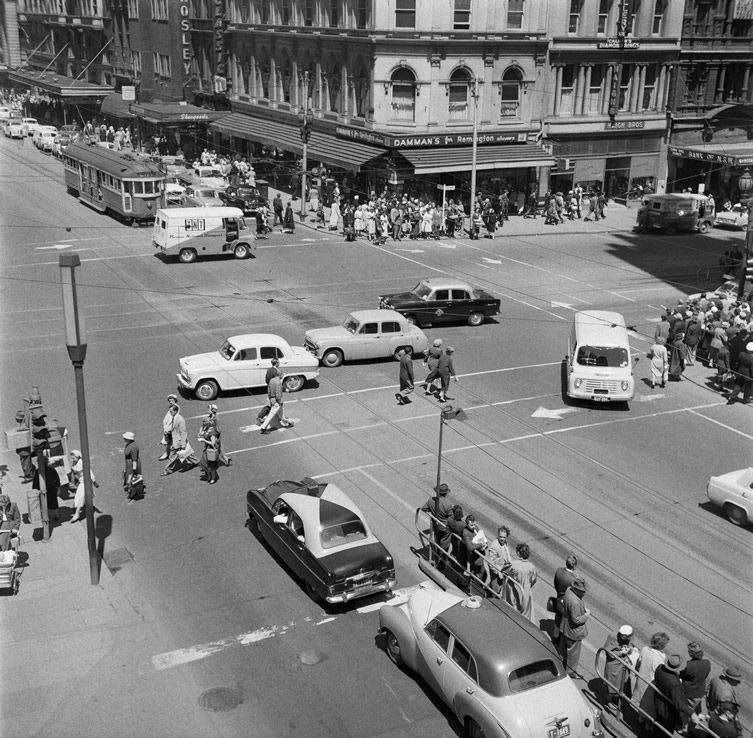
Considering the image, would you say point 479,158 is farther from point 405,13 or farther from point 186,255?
point 186,255

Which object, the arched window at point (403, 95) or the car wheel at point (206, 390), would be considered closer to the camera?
the car wheel at point (206, 390)

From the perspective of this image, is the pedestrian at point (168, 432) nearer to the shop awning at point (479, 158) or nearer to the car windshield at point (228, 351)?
the car windshield at point (228, 351)

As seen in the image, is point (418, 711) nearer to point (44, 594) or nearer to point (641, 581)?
point (641, 581)

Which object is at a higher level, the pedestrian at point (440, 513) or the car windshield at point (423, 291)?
the car windshield at point (423, 291)

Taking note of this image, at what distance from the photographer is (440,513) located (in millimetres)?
17453

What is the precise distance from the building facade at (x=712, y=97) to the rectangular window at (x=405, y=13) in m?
18.6

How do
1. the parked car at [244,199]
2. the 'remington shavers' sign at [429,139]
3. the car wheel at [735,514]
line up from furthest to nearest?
1. the 'remington shavers' sign at [429,139]
2. the parked car at [244,199]
3. the car wheel at [735,514]

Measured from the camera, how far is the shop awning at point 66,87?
83.1m

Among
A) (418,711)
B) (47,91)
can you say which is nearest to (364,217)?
(418,711)

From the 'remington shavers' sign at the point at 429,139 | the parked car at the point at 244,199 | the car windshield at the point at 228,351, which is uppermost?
the 'remington shavers' sign at the point at 429,139

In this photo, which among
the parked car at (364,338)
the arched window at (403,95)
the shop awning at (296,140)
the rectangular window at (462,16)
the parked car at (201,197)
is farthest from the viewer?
the shop awning at (296,140)

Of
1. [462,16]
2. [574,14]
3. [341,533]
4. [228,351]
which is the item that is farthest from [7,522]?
[574,14]

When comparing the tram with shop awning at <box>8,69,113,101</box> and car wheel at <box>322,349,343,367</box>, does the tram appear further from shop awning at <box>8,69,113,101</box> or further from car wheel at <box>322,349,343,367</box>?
shop awning at <box>8,69,113,101</box>

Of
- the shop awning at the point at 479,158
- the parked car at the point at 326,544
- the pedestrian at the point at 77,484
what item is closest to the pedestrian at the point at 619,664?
the parked car at the point at 326,544
